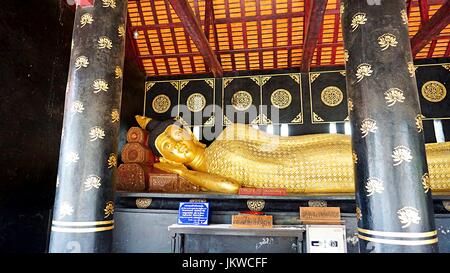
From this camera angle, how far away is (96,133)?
219 cm

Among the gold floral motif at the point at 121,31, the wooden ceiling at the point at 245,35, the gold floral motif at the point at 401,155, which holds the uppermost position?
the wooden ceiling at the point at 245,35

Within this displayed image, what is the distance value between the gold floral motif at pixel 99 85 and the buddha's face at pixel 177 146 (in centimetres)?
252

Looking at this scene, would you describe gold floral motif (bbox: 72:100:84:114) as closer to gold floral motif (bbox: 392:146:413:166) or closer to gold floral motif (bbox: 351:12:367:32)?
gold floral motif (bbox: 351:12:367:32)

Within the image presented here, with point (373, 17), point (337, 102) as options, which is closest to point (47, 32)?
point (373, 17)

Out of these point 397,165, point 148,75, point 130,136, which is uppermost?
point 148,75

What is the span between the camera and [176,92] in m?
7.26

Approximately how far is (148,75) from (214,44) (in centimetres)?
201

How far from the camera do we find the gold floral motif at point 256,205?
11.3 feet

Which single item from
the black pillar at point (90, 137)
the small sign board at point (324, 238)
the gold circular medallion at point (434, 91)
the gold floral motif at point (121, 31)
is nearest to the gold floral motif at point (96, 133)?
the black pillar at point (90, 137)

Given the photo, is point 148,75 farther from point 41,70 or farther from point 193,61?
point 41,70

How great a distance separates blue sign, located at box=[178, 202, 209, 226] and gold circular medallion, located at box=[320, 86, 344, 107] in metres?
4.59

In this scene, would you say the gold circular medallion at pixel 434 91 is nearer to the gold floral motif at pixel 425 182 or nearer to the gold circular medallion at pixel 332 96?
the gold circular medallion at pixel 332 96

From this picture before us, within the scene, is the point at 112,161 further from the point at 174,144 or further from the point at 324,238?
the point at 174,144

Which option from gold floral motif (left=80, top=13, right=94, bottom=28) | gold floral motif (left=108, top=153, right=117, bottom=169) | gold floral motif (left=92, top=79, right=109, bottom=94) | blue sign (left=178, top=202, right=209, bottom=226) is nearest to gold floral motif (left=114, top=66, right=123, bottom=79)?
gold floral motif (left=92, top=79, right=109, bottom=94)
